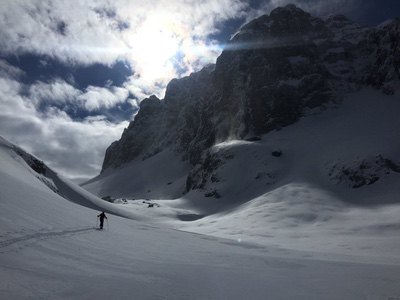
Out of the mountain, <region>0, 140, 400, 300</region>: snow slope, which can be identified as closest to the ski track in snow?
<region>0, 140, 400, 300</region>: snow slope

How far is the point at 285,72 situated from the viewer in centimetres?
13625

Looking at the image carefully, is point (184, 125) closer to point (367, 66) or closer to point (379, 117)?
point (367, 66)

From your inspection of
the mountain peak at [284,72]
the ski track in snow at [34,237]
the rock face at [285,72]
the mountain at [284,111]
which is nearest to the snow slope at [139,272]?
the ski track in snow at [34,237]

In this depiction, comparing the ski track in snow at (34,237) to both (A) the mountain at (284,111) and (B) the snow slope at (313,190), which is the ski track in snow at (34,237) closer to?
(B) the snow slope at (313,190)

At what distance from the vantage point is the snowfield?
12.2m

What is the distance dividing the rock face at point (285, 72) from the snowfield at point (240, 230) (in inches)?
367

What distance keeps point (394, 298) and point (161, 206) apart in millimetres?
80820

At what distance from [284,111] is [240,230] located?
3075 inches

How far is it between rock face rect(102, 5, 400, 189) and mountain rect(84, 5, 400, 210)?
1.31 feet

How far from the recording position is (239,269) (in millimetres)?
17812

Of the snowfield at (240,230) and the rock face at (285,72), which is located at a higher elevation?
the rock face at (285,72)

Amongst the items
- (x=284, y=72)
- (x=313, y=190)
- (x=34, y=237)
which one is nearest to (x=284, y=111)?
(x=284, y=72)

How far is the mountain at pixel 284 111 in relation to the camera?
297ft

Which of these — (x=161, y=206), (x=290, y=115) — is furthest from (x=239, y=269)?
(x=290, y=115)
